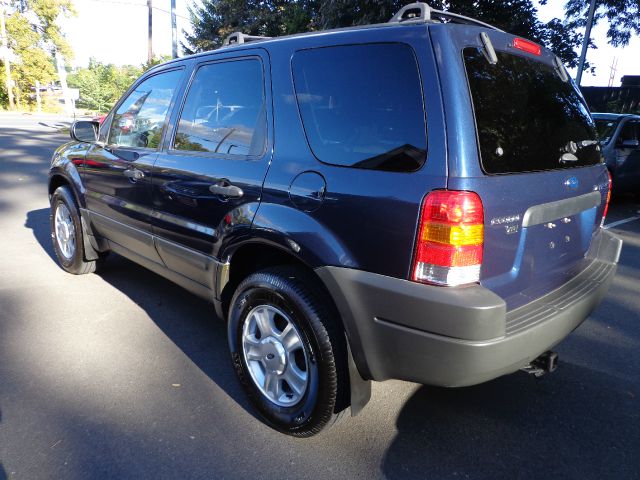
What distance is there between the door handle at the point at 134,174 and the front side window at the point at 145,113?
0.64 ft

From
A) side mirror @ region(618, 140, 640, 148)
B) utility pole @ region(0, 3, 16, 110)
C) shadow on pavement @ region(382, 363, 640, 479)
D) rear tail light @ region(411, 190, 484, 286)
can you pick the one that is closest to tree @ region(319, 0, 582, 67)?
side mirror @ region(618, 140, 640, 148)

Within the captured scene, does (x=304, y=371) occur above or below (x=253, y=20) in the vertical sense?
below

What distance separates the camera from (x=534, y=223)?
2051 millimetres

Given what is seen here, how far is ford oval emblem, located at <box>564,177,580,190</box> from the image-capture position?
2270 millimetres

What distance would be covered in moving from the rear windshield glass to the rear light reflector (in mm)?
51

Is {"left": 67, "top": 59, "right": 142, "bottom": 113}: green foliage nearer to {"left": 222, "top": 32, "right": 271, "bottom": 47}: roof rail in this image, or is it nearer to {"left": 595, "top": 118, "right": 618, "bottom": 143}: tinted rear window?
{"left": 595, "top": 118, "right": 618, "bottom": 143}: tinted rear window

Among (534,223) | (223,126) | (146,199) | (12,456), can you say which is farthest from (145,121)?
(534,223)

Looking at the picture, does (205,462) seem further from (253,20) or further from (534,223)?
(253,20)

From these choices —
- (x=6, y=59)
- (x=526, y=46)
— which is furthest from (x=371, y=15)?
(x=6, y=59)

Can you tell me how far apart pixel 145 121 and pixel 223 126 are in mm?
1049

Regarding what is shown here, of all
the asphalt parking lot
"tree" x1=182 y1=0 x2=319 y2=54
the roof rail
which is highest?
"tree" x1=182 y1=0 x2=319 y2=54

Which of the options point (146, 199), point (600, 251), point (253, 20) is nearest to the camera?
point (600, 251)

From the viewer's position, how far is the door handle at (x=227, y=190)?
8.18ft

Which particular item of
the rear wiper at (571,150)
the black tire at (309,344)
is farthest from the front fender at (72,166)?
the rear wiper at (571,150)
